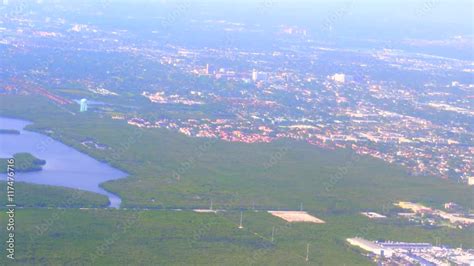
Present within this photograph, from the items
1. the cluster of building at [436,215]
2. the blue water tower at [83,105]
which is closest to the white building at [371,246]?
the cluster of building at [436,215]

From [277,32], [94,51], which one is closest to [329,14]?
[277,32]

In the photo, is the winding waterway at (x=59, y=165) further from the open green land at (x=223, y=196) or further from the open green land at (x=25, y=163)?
the open green land at (x=223, y=196)

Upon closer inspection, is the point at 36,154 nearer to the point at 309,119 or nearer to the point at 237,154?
the point at 237,154

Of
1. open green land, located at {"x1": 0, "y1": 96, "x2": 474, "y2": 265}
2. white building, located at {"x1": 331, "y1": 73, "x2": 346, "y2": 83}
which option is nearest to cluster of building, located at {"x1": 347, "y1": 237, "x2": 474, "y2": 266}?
open green land, located at {"x1": 0, "y1": 96, "x2": 474, "y2": 265}

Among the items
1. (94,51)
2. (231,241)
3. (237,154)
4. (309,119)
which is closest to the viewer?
(231,241)

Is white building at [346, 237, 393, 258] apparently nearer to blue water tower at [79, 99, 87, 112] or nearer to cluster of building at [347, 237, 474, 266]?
cluster of building at [347, 237, 474, 266]
